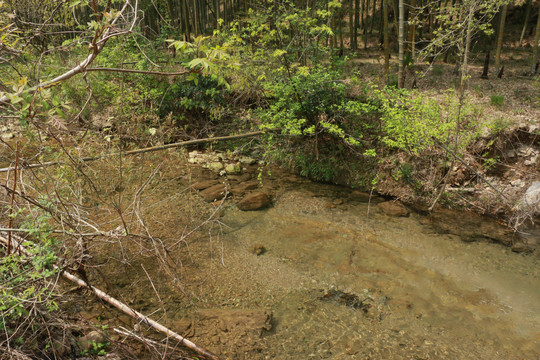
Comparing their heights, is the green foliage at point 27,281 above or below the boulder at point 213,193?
above

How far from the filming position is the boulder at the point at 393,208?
6957mm

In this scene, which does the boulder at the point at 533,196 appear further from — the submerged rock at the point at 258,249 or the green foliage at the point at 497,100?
the submerged rock at the point at 258,249

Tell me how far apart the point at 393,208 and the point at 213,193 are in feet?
12.4

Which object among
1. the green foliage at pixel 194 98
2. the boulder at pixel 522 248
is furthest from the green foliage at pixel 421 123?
the green foliage at pixel 194 98

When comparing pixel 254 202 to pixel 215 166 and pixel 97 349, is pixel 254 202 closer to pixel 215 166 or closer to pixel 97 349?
pixel 215 166

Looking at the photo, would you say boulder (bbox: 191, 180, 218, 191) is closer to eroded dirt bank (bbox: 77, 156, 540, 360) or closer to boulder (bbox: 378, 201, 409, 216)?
eroded dirt bank (bbox: 77, 156, 540, 360)

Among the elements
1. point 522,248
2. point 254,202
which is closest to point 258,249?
point 254,202

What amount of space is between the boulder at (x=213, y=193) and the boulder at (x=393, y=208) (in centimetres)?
337

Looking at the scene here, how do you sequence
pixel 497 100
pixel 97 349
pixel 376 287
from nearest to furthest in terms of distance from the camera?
pixel 97 349 → pixel 376 287 → pixel 497 100

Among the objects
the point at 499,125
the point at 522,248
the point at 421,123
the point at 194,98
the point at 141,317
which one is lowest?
the point at 522,248

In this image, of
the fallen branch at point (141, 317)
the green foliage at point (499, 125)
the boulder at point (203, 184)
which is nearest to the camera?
the fallen branch at point (141, 317)

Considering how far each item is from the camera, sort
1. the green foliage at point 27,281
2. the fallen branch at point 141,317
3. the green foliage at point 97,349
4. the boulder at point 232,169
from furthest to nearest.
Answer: the boulder at point 232,169, the fallen branch at point 141,317, the green foliage at point 97,349, the green foliage at point 27,281

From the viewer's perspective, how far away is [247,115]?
9.93 metres

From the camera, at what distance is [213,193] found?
25.1 ft
